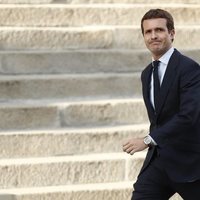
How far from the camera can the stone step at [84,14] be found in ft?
18.0

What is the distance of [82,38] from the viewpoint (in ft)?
17.6

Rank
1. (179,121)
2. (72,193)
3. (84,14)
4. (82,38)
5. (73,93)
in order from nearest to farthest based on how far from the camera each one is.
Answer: (179,121) → (72,193) → (73,93) → (82,38) → (84,14)

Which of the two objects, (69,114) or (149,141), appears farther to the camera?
(69,114)

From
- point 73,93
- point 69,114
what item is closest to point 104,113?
point 69,114

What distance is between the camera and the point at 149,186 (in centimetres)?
292

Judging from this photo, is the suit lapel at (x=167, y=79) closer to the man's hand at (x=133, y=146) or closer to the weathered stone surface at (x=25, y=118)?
the man's hand at (x=133, y=146)

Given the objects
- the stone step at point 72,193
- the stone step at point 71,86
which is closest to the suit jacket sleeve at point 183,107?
the stone step at point 72,193

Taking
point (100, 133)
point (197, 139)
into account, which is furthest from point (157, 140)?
point (100, 133)

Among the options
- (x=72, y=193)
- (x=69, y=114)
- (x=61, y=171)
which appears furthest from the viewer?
(x=69, y=114)

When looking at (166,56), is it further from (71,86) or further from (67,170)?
(71,86)

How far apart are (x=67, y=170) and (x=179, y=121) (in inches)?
60.9

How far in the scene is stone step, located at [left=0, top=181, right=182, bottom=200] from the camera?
3.91 metres

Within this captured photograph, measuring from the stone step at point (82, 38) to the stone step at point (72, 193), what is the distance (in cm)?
160

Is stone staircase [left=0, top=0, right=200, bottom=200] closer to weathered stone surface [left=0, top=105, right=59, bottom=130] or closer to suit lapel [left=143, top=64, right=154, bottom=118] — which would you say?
weathered stone surface [left=0, top=105, right=59, bottom=130]
